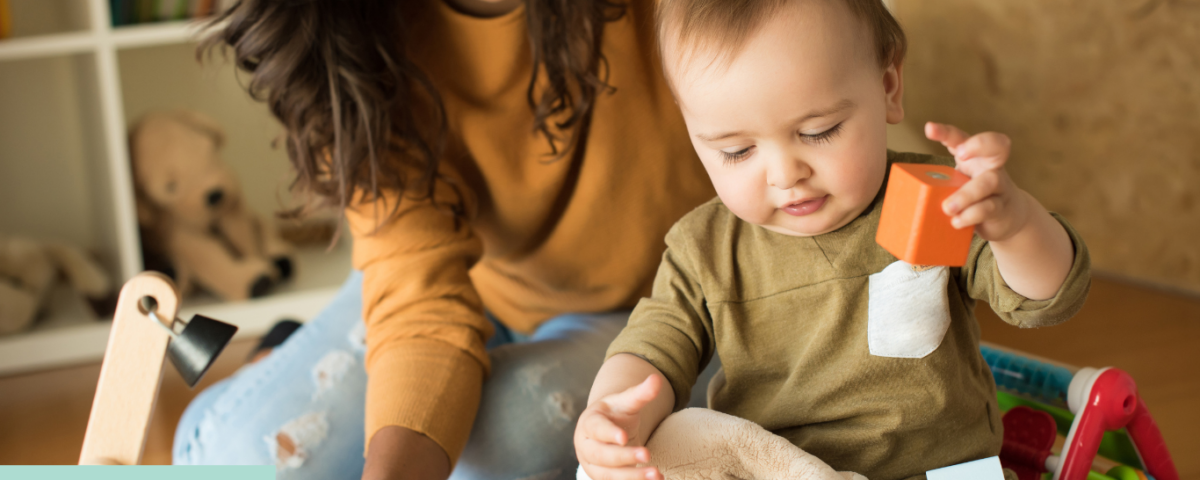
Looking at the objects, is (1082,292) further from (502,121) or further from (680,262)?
(502,121)

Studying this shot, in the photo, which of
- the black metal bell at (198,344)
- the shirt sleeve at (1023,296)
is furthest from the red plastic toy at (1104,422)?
the black metal bell at (198,344)

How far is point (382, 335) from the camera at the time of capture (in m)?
0.98

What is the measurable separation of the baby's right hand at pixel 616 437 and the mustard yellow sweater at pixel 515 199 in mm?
351

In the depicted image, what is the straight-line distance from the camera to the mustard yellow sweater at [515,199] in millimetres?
999

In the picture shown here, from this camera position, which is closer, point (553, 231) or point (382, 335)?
point (382, 335)

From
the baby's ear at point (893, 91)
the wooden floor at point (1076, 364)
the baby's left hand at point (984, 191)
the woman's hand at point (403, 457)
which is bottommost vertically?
the wooden floor at point (1076, 364)

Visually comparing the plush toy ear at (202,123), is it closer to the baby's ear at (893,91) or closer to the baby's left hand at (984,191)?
the baby's ear at (893,91)

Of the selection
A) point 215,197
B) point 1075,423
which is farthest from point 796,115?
point 215,197

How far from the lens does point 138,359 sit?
69cm

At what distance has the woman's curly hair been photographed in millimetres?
939

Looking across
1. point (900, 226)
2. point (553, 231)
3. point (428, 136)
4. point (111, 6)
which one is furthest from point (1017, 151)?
point (111, 6)

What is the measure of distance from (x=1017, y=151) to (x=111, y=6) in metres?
2.13

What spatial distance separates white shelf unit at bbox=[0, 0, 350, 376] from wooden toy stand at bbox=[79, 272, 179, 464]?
4.75 ft

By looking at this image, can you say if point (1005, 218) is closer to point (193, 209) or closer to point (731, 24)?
point (731, 24)
